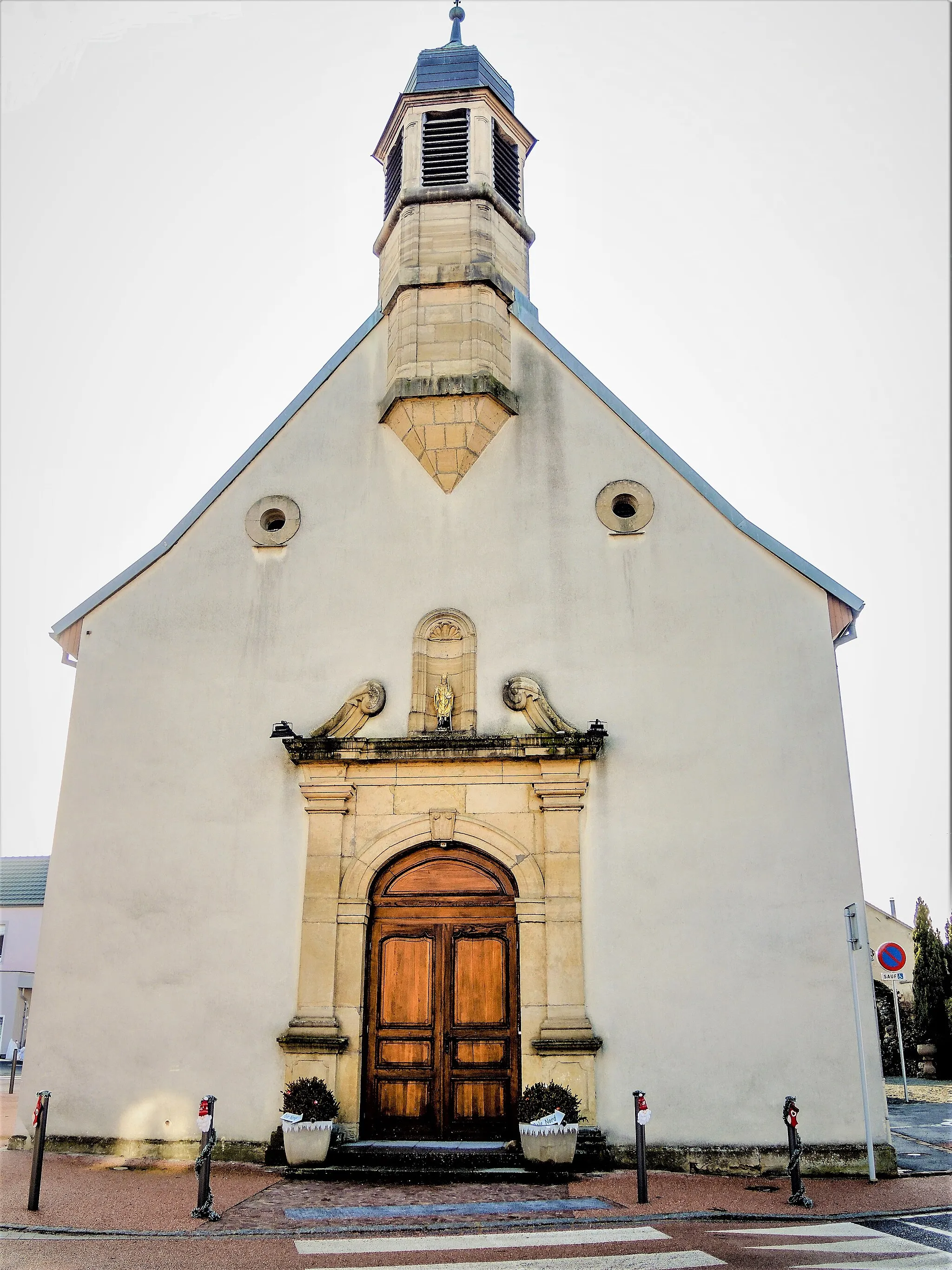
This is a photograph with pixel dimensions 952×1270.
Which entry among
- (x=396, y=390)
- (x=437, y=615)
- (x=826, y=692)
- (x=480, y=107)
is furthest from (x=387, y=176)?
(x=826, y=692)

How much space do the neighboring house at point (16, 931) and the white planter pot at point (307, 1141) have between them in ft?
76.4

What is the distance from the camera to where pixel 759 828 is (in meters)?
10.6

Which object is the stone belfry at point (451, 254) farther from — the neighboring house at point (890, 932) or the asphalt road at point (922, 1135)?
the neighboring house at point (890, 932)

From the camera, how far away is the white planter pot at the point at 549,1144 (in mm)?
9250

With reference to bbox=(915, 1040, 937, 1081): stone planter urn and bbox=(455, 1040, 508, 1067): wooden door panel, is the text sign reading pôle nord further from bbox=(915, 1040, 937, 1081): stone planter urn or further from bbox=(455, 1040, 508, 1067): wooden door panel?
bbox=(915, 1040, 937, 1081): stone planter urn

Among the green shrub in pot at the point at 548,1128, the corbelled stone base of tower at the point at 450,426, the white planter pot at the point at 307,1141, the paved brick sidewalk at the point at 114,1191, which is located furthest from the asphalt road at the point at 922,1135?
the corbelled stone base of tower at the point at 450,426

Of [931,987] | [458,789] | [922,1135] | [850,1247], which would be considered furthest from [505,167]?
[931,987]

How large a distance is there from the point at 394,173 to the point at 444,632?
7202 millimetres

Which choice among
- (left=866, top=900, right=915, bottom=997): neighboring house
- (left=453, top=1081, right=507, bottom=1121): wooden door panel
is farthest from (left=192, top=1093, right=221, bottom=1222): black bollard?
(left=866, top=900, right=915, bottom=997): neighboring house

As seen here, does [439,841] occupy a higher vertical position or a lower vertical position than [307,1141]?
higher

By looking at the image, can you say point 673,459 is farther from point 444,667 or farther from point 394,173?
point 394,173

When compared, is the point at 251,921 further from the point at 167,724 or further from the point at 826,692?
the point at 826,692

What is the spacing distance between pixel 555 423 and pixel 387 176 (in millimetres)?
5303

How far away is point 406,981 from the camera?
1072 cm
